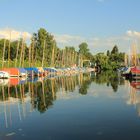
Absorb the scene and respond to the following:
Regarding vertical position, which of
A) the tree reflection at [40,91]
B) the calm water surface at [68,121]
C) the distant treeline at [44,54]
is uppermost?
the distant treeline at [44,54]

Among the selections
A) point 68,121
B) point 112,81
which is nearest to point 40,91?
point 68,121

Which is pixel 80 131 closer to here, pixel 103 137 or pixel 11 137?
pixel 103 137

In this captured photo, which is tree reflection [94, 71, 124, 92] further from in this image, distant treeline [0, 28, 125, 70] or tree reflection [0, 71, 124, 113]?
distant treeline [0, 28, 125, 70]

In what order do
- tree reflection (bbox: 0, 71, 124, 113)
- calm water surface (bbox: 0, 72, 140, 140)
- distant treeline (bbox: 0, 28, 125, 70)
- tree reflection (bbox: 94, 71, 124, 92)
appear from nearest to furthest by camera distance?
calm water surface (bbox: 0, 72, 140, 140)
tree reflection (bbox: 0, 71, 124, 113)
tree reflection (bbox: 94, 71, 124, 92)
distant treeline (bbox: 0, 28, 125, 70)

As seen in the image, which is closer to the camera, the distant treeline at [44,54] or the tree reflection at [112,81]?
the tree reflection at [112,81]

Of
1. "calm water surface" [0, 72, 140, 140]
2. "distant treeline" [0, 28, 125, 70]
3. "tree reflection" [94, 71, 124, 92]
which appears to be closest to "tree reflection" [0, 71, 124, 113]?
"tree reflection" [94, 71, 124, 92]

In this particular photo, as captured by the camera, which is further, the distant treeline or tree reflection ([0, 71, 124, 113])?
the distant treeline

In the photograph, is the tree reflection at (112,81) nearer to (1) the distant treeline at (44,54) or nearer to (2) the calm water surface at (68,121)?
(2) the calm water surface at (68,121)

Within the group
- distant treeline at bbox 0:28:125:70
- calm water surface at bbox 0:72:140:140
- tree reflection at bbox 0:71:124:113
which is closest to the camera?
calm water surface at bbox 0:72:140:140

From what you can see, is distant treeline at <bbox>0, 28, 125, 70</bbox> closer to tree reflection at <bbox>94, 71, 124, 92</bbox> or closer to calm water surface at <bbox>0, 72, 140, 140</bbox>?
tree reflection at <bbox>94, 71, 124, 92</bbox>

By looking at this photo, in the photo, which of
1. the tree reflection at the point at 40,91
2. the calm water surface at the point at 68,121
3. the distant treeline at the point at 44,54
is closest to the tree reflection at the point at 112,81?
the tree reflection at the point at 40,91

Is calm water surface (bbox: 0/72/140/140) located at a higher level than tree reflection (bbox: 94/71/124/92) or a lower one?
lower

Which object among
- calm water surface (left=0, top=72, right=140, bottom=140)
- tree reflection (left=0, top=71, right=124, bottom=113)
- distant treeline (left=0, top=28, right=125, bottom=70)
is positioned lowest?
calm water surface (left=0, top=72, right=140, bottom=140)

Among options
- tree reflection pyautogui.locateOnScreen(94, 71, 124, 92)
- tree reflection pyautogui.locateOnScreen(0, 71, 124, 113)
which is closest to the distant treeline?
tree reflection pyautogui.locateOnScreen(94, 71, 124, 92)
